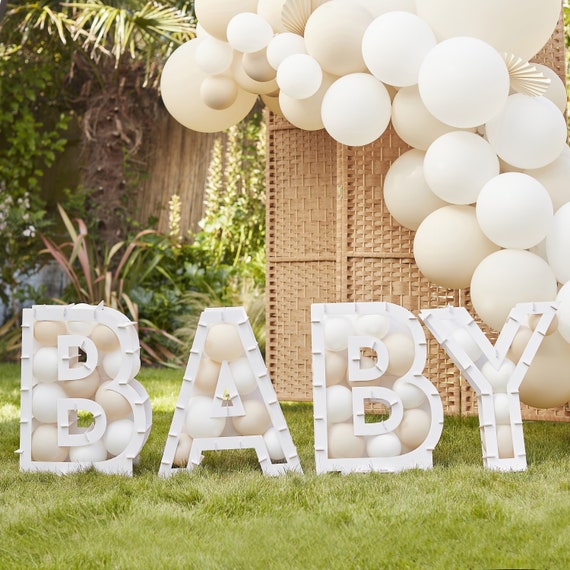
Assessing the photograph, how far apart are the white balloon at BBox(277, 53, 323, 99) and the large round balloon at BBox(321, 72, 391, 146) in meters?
0.07

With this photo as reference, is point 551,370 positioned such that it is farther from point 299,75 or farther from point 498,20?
point 299,75

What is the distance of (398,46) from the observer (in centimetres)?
289

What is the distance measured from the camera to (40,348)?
290cm

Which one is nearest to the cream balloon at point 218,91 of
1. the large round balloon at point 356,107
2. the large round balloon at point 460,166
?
the large round balloon at point 356,107

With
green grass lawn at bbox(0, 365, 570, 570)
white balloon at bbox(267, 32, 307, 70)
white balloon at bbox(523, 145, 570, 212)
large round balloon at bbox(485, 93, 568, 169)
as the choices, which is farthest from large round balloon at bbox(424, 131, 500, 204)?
green grass lawn at bbox(0, 365, 570, 570)

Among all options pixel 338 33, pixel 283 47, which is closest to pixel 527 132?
pixel 338 33

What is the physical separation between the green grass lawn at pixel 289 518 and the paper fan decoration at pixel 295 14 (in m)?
1.62

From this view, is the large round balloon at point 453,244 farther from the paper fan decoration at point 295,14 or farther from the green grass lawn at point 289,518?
the paper fan decoration at point 295,14

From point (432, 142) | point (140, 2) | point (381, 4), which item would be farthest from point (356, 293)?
point (140, 2)

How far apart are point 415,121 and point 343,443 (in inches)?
45.1

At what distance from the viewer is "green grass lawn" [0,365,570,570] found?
193 cm

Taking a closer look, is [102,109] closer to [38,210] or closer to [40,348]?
[38,210]

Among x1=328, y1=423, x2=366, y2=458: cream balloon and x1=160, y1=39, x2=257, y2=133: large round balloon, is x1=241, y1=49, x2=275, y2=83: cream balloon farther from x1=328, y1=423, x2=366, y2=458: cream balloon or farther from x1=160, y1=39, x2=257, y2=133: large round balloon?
x1=328, y1=423, x2=366, y2=458: cream balloon

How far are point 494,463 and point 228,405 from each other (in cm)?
87
